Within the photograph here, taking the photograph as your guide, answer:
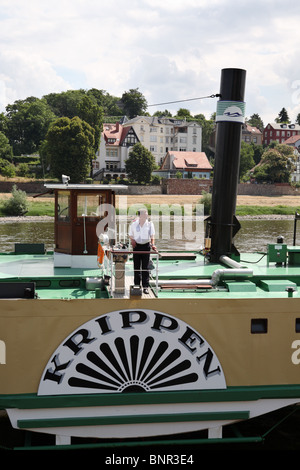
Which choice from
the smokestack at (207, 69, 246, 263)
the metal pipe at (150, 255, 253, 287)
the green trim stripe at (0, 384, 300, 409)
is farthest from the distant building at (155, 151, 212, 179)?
the green trim stripe at (0, 384, 300, 409)

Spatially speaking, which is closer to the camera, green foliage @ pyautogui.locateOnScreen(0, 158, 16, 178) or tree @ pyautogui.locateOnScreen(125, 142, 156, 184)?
green foliage @ pyautogui.locateOnScreen(0, 158, 16, 178)

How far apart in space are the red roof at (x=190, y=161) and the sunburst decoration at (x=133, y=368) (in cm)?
7442

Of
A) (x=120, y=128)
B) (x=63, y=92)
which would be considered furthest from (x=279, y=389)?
(x=63, y=92)

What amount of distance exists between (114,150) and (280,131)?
182ft

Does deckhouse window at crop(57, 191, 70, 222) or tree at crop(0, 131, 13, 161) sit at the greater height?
tree at crop(0, 131, 13, 161)

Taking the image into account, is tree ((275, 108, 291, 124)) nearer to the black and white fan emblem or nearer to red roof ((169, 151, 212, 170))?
red roof ((169, 151, 212, 170))

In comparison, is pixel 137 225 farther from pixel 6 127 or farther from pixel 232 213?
pixel 6 127

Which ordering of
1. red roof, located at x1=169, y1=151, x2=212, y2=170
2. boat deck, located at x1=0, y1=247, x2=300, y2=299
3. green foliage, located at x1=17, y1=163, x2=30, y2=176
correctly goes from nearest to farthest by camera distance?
boat deck, located at x1=0, y1=247, x2=300, y2=299 < green foliage, located at x1=17, y1=163, x2=30, y2=176 < red roof, located at x1=169, y1=151, x2=212, y2=170

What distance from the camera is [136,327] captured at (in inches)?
263

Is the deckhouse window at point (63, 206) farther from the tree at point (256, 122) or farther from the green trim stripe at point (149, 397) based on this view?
the tree at point (256, 122)

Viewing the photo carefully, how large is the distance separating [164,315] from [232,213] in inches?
151

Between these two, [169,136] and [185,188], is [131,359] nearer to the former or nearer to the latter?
[185,188]

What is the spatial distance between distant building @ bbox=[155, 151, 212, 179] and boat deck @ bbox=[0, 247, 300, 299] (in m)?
69.3

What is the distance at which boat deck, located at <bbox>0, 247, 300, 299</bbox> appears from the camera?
24.6 feet
